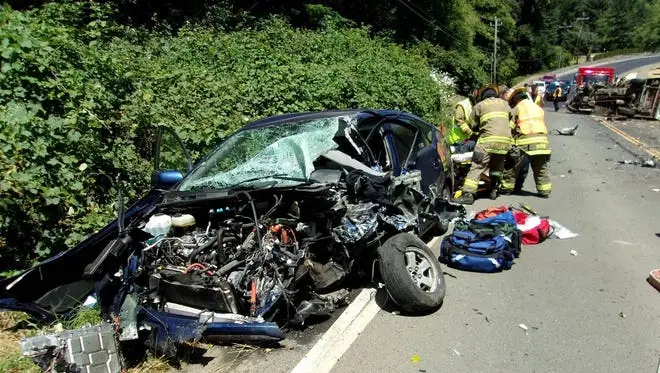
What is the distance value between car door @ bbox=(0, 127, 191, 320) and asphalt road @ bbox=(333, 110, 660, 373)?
2.01m

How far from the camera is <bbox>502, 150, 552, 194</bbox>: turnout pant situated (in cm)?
895

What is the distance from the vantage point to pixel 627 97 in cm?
2533

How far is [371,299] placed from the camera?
4.71 metres

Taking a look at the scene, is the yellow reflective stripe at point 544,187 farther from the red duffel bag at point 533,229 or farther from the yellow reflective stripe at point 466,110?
the red duffel bag at point 533,229

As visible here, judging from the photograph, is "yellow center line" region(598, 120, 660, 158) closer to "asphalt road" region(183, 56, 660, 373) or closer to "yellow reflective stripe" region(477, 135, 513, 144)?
"yellow reflective stripe" region(477, 135, 513, 144)

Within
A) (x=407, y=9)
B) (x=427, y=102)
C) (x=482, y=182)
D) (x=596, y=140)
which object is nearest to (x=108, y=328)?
(x=482, y=182)

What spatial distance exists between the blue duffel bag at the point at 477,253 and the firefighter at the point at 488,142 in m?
2.95

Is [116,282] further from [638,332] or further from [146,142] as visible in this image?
[638,332]

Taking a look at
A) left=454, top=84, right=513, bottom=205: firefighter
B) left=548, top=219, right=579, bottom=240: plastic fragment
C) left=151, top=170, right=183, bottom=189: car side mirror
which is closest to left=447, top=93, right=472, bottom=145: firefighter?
left=454, top=84, right=513, bottom=205: firefighter

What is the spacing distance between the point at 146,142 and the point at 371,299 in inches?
139

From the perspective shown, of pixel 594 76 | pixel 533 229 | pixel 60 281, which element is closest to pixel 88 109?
pixel 60 281

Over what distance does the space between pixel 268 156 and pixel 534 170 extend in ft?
19.8

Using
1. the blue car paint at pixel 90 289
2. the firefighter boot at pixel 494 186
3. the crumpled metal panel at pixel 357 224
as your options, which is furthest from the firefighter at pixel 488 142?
the blue car paint at pixel 90 289

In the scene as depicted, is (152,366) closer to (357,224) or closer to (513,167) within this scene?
(357,224)
